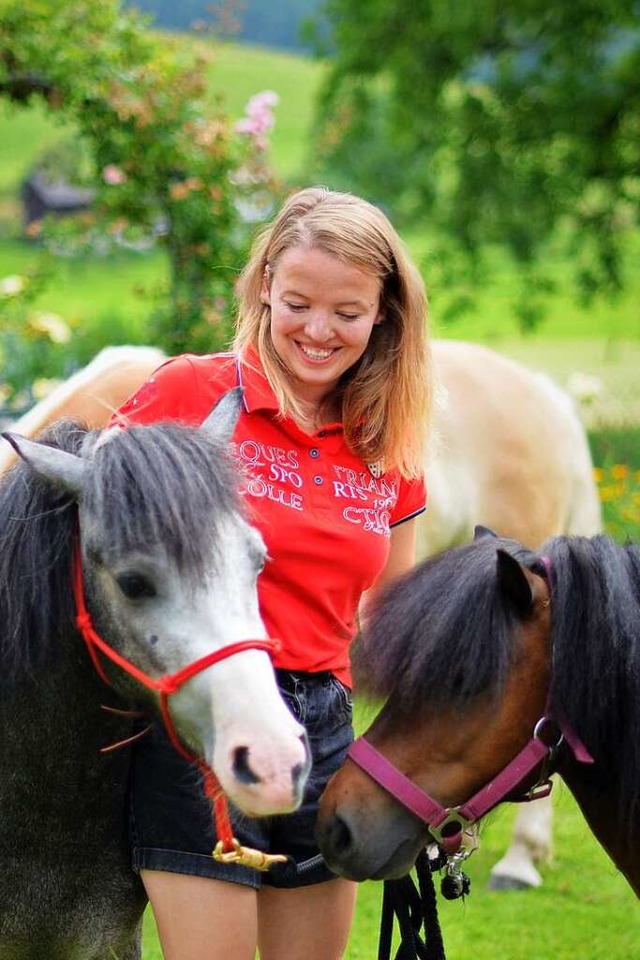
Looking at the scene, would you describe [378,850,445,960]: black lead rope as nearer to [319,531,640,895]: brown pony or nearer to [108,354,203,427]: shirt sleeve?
[319,531,640,895]: brown pony

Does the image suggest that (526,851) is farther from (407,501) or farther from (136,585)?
(136,585)

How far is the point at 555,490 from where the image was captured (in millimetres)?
5441

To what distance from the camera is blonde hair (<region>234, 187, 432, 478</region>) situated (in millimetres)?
2383

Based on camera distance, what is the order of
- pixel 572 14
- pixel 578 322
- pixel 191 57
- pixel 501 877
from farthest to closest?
pixel 578 322 → pixel 572 14 → pixel 191 57 → pixel 501 877

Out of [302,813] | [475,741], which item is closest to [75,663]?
[302,813]

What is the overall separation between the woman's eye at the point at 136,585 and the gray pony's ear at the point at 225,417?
0.32 m

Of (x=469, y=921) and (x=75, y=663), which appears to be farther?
(x=469, y=921)

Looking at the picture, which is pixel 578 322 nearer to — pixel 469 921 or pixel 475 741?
pixel 469 921

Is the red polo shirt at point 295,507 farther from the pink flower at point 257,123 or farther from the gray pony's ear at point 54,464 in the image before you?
the pink flower at point 257,123

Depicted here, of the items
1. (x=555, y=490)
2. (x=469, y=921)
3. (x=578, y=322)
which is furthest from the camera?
(x=578, y=322)

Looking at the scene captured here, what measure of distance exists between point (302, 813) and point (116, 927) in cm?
46

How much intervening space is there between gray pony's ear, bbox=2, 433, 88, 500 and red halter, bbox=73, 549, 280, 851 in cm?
14

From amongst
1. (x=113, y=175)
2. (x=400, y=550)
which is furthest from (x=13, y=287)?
(x=400, y=550)

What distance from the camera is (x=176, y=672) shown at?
6.30ft
